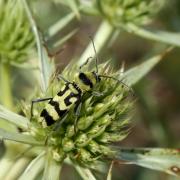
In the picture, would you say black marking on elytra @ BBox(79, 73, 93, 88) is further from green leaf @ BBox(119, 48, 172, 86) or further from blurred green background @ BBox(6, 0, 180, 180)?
blurred green background @ BBox(6, 0, 180, 180)

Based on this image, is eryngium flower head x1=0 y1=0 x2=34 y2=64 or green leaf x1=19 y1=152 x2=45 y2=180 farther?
eryngium flower head x1=0 y1=0 x2=34 y2=64

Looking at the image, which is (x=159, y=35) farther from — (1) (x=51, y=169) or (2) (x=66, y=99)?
(1) (x=51, y=169)

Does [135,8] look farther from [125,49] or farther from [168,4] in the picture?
[125,49]

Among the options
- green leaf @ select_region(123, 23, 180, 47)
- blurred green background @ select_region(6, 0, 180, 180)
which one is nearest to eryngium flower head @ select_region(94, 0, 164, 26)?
green leaf @ select_region(123, 23, 180, 47)

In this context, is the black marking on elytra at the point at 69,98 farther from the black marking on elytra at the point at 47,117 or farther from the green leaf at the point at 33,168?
the green leaf at the point at 33,168

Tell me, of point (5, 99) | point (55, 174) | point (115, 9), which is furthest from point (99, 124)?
point (115, 9)

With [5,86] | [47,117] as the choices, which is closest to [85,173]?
[47,117]
